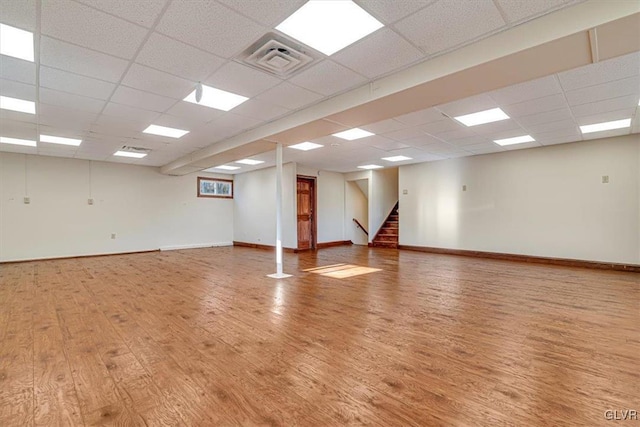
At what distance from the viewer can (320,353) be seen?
2.39 meters

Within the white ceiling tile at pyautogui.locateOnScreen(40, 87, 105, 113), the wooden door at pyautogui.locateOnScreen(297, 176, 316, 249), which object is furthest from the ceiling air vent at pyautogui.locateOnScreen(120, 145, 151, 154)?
the wooden door at pyautogui.locateOnScreen(297, 176, 316, 249)

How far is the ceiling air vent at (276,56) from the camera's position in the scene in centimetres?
272

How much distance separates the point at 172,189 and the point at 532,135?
9.78 metres

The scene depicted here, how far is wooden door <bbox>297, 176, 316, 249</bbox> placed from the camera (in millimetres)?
9719

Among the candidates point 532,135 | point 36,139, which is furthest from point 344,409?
point 36,139

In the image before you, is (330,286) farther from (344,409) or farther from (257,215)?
(257,215)

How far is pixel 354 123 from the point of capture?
431cm

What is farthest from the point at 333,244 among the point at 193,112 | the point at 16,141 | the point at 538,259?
the point at 16,141

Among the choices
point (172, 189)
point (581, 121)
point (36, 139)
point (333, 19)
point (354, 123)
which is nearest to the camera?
point (333, 19)

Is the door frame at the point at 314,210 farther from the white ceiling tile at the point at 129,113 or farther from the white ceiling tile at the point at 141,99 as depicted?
the white ceiling tile at the point at 141,99

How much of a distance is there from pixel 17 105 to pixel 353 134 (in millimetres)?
5059

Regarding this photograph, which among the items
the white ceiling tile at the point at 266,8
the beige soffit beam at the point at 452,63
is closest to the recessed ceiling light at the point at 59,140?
the beige soffit beam at the point at 452,63

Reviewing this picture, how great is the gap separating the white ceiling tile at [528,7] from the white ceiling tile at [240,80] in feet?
7.25

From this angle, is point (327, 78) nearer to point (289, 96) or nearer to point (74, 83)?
point (289, 96)
